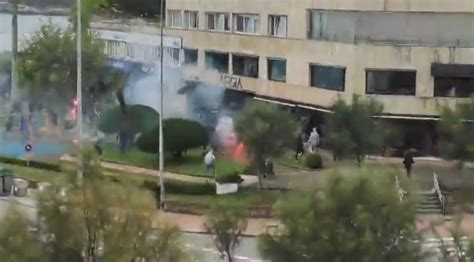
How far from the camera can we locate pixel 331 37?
124ft

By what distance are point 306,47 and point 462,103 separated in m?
8.45

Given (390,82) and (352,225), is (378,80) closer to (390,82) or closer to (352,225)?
(390,82)

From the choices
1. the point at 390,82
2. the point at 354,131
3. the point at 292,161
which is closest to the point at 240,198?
the point at 354,131

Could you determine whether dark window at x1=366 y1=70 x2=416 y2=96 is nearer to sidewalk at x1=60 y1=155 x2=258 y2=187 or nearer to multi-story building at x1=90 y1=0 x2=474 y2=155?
multi-story building at x1=90 y1=0 x2=474 y2=155

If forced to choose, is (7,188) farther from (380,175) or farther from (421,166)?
(380,175)

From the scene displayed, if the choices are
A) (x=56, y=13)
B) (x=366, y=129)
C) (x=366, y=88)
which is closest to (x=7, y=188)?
(x=366, y=129)

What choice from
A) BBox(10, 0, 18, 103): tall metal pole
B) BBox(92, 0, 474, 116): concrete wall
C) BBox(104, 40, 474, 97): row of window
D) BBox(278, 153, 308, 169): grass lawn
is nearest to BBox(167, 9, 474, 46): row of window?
BBox(92, 0, 474, 116): concrete wall

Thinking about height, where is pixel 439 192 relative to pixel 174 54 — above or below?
below

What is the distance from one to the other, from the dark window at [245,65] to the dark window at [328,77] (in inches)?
156

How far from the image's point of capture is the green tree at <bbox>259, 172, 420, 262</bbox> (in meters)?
17.0

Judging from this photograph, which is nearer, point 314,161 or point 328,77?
point 314,161

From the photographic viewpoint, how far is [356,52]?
36.3m

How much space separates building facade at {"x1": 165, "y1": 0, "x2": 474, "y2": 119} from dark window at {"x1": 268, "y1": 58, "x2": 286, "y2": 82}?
3 cm

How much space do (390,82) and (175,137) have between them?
720cm
